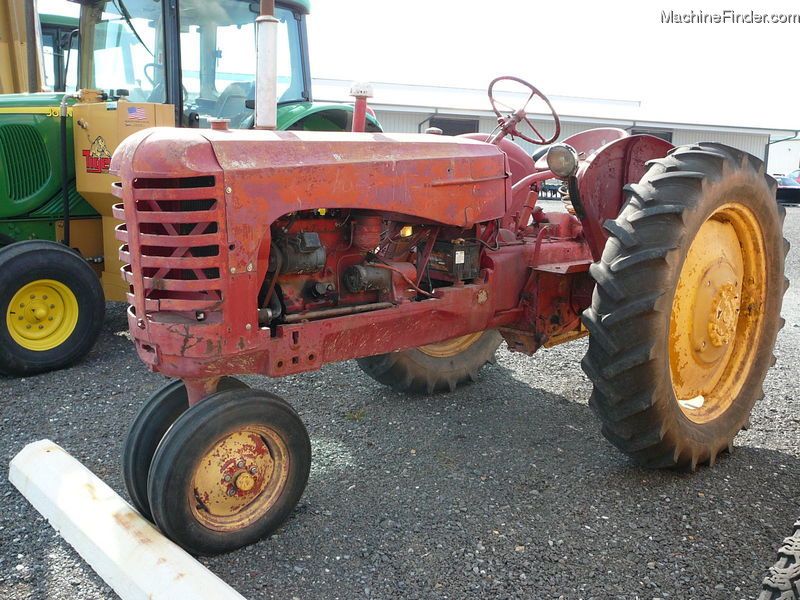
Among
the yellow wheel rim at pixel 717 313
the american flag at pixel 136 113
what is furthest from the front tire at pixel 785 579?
the american flag at pixel 136 113

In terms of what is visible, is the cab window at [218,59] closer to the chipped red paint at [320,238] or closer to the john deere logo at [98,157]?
the john deere logo at [98,157]

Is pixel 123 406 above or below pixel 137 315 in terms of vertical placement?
below

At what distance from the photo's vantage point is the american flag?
15.9 feet

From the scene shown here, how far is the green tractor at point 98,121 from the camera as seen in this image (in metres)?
4.67

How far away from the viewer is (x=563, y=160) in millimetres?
3305

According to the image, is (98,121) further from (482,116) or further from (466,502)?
(482,116)

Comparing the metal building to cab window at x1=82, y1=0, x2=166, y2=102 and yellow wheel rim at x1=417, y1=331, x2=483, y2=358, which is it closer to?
cab window at x1=82, y1=0, x2=166, y2=102

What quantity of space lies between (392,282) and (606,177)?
4.45 ft

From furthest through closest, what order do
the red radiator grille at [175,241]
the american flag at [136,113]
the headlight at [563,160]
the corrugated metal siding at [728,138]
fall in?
the corrugated metal siding at [728,138] → the american flag at [136,113] → the headlight at [563,160] → the red radiator grille at [175,241]

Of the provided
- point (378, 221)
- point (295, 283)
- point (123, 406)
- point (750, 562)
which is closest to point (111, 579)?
point (295, 283)

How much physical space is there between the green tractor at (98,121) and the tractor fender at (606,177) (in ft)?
7.37

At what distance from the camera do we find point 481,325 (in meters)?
3.39

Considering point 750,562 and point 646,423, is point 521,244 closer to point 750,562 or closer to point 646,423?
point 646,423

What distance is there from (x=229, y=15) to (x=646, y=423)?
163 inches
